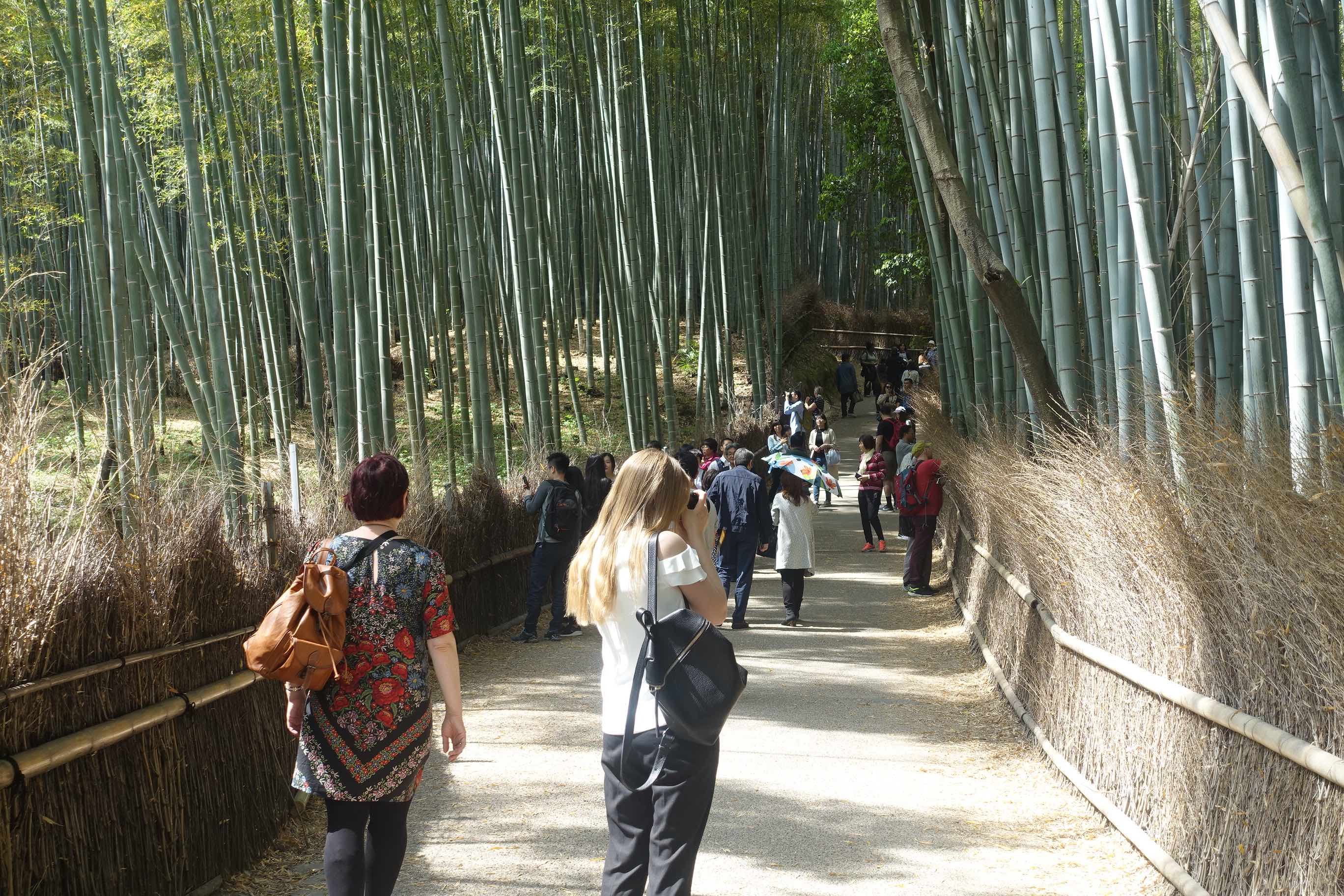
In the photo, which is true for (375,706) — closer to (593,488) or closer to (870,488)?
→ (593,488)

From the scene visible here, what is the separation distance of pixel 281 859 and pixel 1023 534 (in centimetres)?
317

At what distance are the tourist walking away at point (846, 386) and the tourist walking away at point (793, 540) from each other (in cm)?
1346

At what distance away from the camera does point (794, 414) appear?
1455cm

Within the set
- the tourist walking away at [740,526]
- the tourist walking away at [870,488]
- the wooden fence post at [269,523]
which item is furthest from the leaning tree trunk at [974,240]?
the tourist walking away at [870,488]

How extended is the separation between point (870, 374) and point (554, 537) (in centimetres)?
1716

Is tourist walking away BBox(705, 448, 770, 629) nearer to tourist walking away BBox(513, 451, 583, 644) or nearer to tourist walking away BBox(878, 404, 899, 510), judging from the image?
tourist walking away BBox(513, 451, 583, 644)

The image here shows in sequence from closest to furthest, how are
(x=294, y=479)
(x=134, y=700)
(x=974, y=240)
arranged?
(x=134, y=700), (x=294, y=479), (x=974, y=240)

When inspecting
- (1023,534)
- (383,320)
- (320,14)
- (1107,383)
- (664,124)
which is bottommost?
(1023,534)

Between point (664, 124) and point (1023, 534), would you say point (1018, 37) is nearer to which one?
point (1023, 534)

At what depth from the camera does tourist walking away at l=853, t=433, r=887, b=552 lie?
34.8ft

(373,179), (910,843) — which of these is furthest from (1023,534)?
(373,179)

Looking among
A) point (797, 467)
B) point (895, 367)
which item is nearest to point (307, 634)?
point (797, 467)

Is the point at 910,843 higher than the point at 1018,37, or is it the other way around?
the point at 1018,37

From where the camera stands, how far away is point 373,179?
746 centimetres
